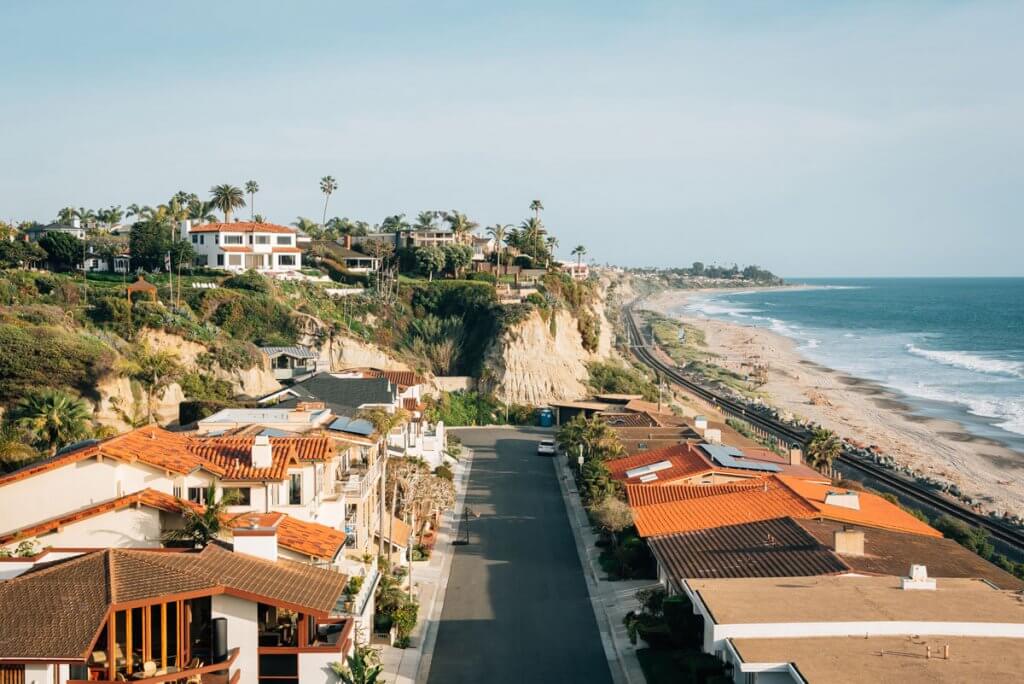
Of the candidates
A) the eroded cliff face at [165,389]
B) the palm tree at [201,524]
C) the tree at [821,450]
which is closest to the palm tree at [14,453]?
the palm tree at [201,524]

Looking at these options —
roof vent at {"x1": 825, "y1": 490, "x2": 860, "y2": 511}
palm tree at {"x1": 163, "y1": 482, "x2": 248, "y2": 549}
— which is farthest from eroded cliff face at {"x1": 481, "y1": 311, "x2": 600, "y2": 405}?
palm tree at {"x1": 163, "y1": 482, "x2": 248, "y2": 549}

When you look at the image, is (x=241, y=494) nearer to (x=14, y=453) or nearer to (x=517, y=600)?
(x=14, y=453)

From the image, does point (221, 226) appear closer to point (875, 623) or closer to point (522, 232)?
point (522, 232)

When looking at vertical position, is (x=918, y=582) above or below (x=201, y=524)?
below

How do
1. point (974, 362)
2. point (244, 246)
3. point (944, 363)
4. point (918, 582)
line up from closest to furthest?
point (918, 582) → point (244, 246) → point (944, 363) → point (974, 362)

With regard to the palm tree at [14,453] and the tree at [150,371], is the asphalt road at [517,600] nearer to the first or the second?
the palm tree at [14,453]

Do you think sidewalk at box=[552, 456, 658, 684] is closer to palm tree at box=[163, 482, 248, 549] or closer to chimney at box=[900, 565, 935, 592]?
chimney at box=[900, 565, 935, 592]

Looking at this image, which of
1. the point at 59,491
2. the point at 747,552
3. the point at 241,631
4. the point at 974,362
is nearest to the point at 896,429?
the point at 974,362
